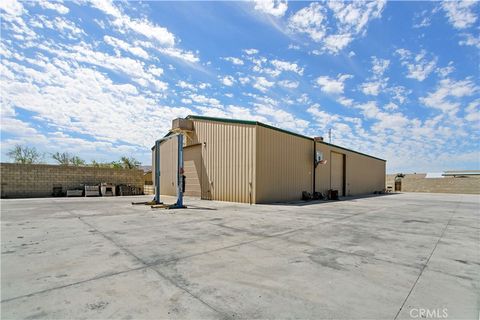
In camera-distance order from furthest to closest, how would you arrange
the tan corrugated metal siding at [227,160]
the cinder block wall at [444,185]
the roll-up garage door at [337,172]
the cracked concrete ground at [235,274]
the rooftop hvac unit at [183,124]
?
the cinder block wall at [444,185]
the roll-up garage door at [337,172]
the rooftop hvac unit at [183,124]
the tan corrugated metal siding at [227,160]
the cracked concrete ground at [235,274]

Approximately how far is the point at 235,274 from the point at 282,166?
1249 centimetres

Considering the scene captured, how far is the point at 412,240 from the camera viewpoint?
5.93 metres

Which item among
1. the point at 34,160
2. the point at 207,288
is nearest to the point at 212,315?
the point at 207,288

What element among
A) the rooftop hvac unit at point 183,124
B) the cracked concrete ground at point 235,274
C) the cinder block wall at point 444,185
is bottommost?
the cinder block wall at point 444,185

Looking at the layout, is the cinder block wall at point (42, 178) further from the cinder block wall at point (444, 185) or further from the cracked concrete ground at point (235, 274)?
the cinder block wall at point (444, 185)

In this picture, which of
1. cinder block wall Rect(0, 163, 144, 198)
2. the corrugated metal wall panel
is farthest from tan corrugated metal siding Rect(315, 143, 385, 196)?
cinder block wall Rect(0, 163, 144, 198)

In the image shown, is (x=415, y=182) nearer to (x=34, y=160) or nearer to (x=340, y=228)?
(x=340, y=228)

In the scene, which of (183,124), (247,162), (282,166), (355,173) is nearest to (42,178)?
(183,124)

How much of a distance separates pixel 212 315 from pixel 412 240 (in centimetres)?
549

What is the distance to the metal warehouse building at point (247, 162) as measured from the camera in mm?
14211

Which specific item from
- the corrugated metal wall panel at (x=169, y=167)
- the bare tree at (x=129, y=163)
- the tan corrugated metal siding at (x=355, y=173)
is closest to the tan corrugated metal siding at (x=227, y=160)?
the corrugated metal wall panel at (x=169, y=167)

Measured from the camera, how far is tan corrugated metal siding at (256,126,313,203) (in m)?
14.3

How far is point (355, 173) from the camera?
27.0 m

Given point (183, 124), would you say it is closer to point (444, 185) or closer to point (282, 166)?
point (282, 166)
